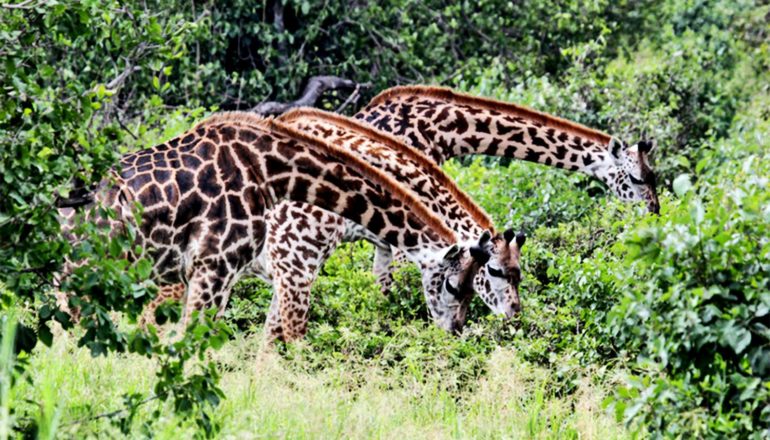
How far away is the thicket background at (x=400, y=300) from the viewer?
18.7ft

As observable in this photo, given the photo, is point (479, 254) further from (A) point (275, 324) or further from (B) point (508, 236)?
(A) point (275, 324)

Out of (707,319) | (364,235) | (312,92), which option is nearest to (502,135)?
(364,235)

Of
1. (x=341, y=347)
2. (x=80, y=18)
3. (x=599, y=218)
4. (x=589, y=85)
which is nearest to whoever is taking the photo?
(x=80, y=18)

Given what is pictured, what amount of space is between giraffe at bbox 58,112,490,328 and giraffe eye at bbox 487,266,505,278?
18 cm

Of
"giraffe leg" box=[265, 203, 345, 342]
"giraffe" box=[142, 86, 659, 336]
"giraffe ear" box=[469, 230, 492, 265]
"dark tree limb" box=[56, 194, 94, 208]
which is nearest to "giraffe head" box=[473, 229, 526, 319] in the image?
"giraffe ear" box=[469, 230, 492, 265]

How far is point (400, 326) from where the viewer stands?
8.96 meters

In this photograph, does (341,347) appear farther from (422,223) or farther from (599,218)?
(599,218)

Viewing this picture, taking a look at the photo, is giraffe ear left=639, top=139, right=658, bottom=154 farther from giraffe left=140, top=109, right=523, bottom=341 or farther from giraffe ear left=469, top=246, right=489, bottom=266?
giraffe ear left=469, top=246, right=489, bottom=266

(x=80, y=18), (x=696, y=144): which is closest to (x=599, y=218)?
Result: (x=696, y=144)

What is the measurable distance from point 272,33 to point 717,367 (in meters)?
10.7

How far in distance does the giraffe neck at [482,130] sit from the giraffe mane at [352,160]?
6.68 ft

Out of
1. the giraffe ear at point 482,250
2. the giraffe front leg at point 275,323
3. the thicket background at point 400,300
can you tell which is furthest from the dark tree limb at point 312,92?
the giraffe ear at point 482,250

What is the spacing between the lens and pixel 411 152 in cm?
949

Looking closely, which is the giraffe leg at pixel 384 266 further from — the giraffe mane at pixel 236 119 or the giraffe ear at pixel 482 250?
the giraffe mane at pixel 236 119
